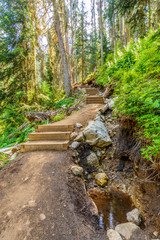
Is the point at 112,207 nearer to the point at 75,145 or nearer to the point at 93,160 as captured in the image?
the point at 93,160

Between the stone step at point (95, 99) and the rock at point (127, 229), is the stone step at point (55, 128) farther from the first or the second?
the stone step at point (95, 99)

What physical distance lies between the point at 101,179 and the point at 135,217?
1.11m

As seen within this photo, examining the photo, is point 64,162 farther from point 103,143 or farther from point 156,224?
point 156,224

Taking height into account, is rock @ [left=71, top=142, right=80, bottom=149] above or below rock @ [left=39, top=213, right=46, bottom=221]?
above

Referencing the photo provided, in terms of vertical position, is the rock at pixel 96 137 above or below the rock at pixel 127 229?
above

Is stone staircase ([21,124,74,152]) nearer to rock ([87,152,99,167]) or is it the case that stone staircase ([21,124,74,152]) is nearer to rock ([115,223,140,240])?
rock ([87,152,99,167])

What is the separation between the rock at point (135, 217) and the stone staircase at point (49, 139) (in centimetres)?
222

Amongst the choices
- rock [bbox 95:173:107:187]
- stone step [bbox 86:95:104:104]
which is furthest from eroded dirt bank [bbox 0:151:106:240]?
stone step [bbox 86:95:104:104]

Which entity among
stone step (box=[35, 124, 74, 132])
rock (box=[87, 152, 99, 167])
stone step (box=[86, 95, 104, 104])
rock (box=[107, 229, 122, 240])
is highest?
stone step (box=[86, 95, 104, 104])

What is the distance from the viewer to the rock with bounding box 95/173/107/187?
306cm

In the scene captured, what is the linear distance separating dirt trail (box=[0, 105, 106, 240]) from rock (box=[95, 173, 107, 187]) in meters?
0.58

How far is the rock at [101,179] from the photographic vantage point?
10.1ft

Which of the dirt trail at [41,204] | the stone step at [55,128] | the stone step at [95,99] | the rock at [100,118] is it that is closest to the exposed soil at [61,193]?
the dirt trail at [41,204]

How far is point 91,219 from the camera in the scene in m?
2.06
